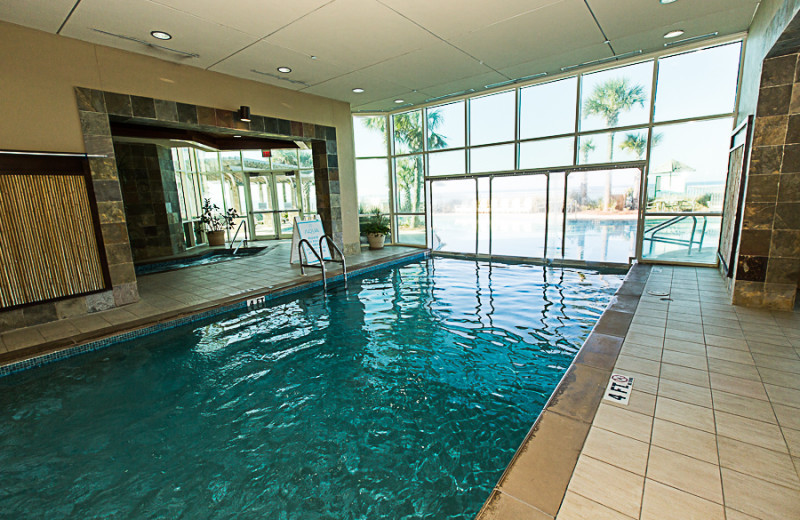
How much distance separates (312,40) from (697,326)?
491cm

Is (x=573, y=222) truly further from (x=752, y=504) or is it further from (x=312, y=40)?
(x=752, y=504)

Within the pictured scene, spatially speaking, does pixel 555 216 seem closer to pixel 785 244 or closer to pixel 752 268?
pixel 752 268

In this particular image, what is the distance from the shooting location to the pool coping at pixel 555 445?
52.6 inches

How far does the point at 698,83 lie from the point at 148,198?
1056 cm

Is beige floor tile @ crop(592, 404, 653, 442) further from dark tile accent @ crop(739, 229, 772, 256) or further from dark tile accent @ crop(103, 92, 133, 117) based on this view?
dark tile accent @ crop(103, 92, 133, 117)

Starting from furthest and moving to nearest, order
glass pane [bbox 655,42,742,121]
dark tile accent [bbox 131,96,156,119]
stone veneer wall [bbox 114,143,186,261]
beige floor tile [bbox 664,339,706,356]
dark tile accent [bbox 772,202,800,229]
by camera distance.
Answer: stone veneer wall [bbox 114,143,186,261]
glass pane [bbox 655,42,742,121]
dark tile accent [bbox 131,96,156,119]
dark tile accent [bbox 772,202,800,229]
beige floor tile [bbox 664,339,706,356]

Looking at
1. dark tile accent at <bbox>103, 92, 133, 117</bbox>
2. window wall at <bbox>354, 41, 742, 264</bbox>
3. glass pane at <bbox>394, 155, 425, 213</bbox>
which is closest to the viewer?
dark tile accent at <bbox>103, 92, 133, 117</bbox>

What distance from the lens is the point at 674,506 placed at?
51.6 inches

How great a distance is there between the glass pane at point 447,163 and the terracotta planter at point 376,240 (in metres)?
1.83

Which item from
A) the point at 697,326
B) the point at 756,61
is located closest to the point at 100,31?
the point at 697,326

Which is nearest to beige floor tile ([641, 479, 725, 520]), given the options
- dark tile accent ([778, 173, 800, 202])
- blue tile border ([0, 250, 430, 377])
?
dark tile accent ([778, 173, 800, 202])

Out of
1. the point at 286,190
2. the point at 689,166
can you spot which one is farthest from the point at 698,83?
the point at 286,190

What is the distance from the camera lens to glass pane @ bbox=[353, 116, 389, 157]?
808cm

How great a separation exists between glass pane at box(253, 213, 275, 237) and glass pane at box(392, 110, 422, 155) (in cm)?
467
